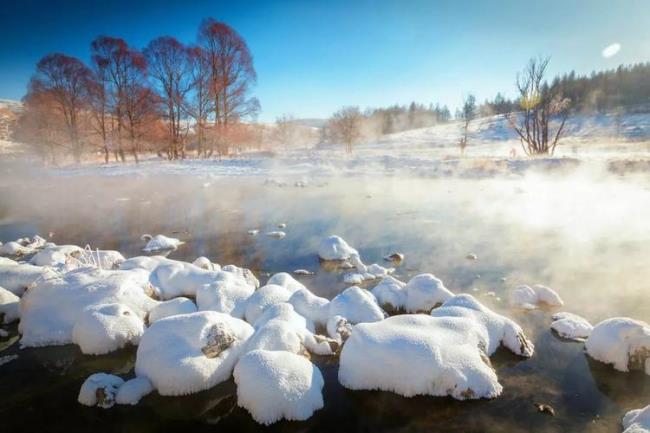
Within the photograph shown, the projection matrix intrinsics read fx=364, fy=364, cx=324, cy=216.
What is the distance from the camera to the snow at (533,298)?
5820 millimetres

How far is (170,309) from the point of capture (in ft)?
17.6

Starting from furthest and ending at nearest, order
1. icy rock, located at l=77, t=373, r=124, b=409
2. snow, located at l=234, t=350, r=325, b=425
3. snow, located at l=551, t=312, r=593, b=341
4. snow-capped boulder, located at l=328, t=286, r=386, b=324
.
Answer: snow-capped boulder, located at l=328, t=286, r=386, b=324, snow, located at l=551, t=312, r=593, b=341, icy rock, located at l=77, t=373, r=124, b=409, snow, located at l=234, t=350, r=325, b=425

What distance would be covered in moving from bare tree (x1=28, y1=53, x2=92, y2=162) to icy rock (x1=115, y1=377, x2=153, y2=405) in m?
27.9

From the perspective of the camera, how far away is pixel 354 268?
768 cm

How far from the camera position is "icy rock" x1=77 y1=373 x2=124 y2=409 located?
Result: 381 centimetres

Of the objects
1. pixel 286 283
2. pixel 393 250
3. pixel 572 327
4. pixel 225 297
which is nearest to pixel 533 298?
pixel 572 327

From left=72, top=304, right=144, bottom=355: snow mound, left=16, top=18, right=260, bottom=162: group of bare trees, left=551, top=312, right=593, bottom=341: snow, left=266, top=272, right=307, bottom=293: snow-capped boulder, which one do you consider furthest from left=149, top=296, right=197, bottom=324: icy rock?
left=16, top=18, right=260, bottom=162: group of bare trees

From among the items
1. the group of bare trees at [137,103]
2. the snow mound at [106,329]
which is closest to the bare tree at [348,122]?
the group of bare trees at [137,103]

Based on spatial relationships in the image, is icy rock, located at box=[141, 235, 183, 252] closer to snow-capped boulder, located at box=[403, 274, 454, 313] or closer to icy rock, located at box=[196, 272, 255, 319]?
icy rock, located at box=[196, 272, 255, 319]

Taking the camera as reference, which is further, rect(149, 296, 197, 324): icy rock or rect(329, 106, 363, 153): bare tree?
rect(329, 106, 363, 153): bare tree

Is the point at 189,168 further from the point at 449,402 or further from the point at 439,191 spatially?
the point at 449,402

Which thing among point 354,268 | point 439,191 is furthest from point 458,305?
point 439,191

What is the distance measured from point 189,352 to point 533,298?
207 inches

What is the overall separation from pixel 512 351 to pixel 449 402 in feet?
4.38
